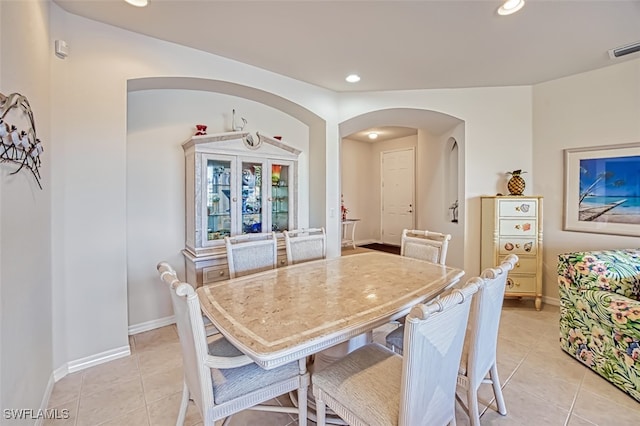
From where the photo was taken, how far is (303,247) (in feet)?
8.71

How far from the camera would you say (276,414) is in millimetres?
1802

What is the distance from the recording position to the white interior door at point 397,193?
268 inches

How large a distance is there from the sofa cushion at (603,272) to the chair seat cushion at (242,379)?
90.0 inches

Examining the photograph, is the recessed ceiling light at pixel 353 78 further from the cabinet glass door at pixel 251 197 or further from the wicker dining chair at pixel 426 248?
the wicker dining chair at pixel 426 248

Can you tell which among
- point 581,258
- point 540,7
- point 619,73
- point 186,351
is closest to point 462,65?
point 540,7

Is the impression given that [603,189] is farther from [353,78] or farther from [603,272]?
[353,78]

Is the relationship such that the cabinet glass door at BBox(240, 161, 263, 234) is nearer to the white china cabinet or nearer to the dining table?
the white china cabinet

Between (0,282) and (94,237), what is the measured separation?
3.61 feet

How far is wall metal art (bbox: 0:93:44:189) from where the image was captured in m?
1.29

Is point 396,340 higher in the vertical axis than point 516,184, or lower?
lower

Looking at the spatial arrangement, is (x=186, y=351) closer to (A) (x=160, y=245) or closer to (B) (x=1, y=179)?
(B) (x=1, y=179)

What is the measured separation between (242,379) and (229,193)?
1983 millimetres

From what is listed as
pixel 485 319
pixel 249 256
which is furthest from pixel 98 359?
pixel 485 319

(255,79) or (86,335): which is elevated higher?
(255,79)
